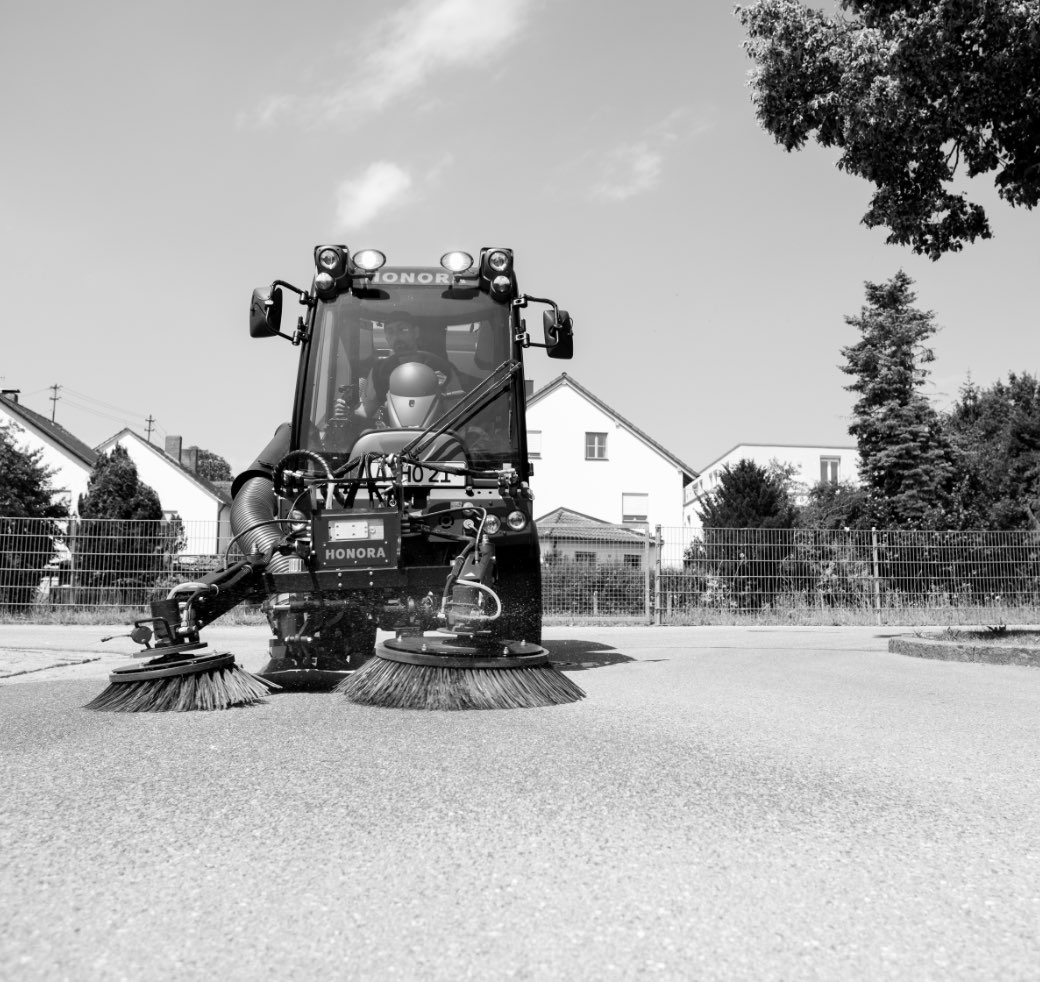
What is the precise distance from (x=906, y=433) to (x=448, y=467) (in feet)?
90.6

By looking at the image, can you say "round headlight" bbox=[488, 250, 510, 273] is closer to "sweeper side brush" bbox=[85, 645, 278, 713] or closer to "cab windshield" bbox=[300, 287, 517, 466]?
"cab windshield" bbox=[300, 287, 517, 466]

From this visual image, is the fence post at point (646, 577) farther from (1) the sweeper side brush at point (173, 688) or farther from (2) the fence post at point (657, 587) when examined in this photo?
(1) the sweeper side brush at point (173, 688)

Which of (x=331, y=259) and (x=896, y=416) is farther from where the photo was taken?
(x=896, y=416)

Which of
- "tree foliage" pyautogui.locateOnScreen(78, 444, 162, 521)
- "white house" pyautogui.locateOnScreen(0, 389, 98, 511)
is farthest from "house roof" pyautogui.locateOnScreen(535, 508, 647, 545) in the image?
"white house" pyautogui.locateOnScreen(0, 389, 98, 511)

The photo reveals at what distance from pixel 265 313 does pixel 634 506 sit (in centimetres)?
3617

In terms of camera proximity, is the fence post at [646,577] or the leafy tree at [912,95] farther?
the fence post at [646,577]

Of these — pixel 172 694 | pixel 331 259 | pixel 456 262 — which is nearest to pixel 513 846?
pixel 172 694

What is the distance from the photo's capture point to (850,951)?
5.92 ft

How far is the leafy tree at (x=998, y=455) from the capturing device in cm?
3183

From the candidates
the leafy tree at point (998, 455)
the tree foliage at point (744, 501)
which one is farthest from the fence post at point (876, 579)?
the leafy tree at point (998, 455)

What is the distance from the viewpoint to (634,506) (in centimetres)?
4228

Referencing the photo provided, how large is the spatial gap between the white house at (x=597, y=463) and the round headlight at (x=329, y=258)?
3483cm

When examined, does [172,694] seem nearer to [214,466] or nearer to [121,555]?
[121,555]

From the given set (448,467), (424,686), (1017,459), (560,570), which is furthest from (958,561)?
(1017,459)
